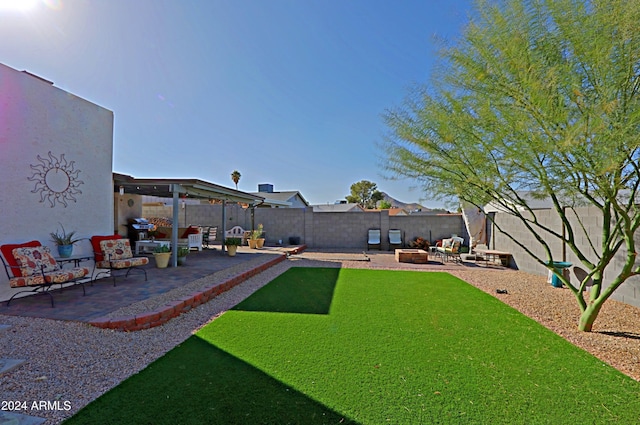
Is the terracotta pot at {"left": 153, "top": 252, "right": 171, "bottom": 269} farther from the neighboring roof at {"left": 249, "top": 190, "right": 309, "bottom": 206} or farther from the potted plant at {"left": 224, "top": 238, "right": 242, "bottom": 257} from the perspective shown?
the neighboring roof at {"left": 249, "top": 190, "right": 309, "bottom": 206}

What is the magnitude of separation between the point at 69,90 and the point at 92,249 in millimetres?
3568

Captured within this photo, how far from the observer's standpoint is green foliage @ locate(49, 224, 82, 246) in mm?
6279

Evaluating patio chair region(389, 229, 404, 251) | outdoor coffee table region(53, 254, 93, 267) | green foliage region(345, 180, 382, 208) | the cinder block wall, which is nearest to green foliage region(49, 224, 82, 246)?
outdoor coffee table region(53, 254, 93, 267)

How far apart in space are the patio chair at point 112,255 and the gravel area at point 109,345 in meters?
2.26

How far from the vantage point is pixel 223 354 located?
11.8 feet

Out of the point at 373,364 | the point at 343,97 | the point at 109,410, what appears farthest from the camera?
the point at 343,97

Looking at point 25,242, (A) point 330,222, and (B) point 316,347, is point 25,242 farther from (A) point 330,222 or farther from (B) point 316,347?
(A) point 330,222

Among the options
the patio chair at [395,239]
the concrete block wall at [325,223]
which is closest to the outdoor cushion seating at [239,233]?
the concrete block wall at [325,223]

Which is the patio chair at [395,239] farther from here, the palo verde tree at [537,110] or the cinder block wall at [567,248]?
the palo verde tree at [537,110]

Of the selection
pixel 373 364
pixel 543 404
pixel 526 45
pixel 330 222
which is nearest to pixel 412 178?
pixel 526 45

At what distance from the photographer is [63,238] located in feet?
21.2

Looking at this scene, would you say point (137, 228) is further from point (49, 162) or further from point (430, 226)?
point (430, 226)

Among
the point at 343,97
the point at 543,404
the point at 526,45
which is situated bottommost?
the point at 543,404

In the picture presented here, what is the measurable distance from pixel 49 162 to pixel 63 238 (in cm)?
158
